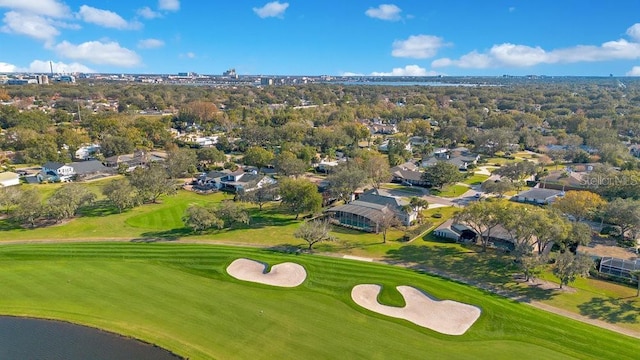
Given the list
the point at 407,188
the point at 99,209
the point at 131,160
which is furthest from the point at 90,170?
the point at 407,188

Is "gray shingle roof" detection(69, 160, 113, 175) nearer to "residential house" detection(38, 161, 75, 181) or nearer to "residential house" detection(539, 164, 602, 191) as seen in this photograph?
"residential house" detection(38, 161, 75, 181)

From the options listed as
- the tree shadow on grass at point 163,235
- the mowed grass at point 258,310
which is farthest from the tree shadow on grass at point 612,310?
the tree shadow on grass at point 163,235

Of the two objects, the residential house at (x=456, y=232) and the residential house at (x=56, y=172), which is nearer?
the residential house at (x=456, y=232)

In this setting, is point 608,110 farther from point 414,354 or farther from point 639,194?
point 414,354

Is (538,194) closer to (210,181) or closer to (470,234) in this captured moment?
(470,234)

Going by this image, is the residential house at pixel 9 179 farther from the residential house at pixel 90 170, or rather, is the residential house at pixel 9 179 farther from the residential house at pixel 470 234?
the residential house at pixel 470 234
